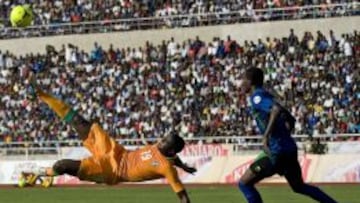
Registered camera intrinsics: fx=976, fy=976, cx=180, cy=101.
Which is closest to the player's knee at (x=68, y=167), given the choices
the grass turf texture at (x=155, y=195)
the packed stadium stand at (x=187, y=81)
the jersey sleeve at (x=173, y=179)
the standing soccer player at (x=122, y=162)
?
the standing soccer player at (x=122, y=162)

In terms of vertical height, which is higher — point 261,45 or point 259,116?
point 259,116

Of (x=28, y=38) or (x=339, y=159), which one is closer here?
(x=339, y=159)

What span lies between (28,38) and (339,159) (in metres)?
20.7

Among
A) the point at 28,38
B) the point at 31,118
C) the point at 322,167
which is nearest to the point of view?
the point at 322,167

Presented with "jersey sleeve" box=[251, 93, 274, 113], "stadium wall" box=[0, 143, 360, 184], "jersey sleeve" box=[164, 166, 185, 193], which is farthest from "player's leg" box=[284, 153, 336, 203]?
"stadium wall" box=[0, 143, 360, 184]

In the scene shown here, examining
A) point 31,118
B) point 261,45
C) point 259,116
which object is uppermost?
point 259,116

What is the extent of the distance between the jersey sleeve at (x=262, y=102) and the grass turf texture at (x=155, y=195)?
6286mm

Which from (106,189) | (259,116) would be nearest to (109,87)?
(106,189)

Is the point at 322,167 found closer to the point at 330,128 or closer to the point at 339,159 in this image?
the point at 339,159

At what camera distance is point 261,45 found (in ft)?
123

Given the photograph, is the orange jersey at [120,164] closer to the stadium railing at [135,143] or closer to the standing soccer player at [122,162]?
the standing soccer player at [122,162]

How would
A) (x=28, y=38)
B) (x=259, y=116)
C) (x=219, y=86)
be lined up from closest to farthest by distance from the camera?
1. (x=259, y=116)
2. (x=219, y=86)
3. (x=28, y=38)

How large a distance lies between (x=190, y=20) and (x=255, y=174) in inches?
1106

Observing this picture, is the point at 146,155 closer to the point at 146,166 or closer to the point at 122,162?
the point at 146,166
